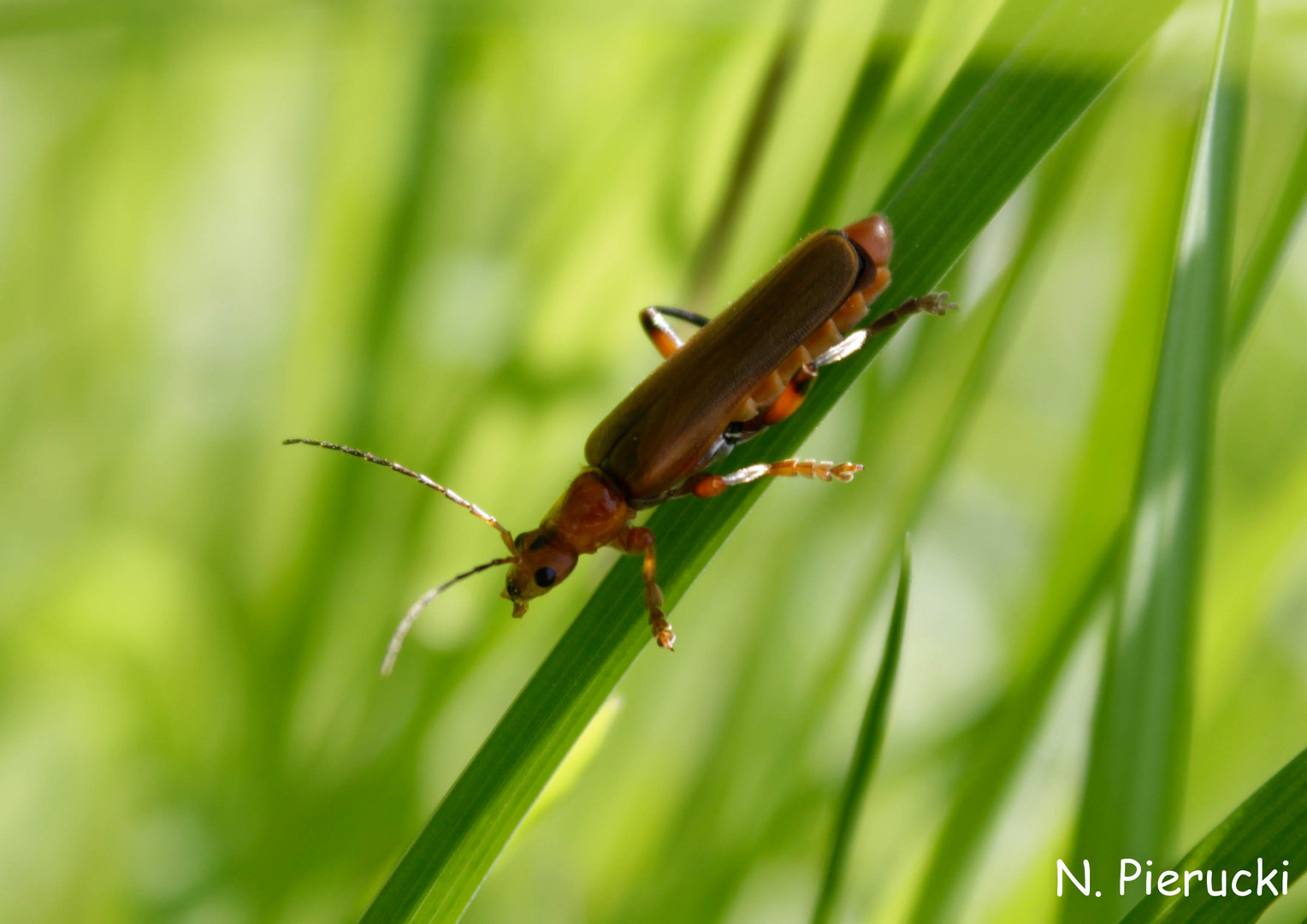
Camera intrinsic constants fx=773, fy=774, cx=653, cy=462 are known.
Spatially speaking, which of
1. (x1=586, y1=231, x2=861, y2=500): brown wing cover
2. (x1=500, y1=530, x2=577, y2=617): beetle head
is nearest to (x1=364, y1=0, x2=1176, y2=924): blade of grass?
(x1=586, y1=231, x2=861, y2=500): brown wing cover

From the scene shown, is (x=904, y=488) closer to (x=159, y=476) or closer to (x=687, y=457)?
(x=687, y=457)

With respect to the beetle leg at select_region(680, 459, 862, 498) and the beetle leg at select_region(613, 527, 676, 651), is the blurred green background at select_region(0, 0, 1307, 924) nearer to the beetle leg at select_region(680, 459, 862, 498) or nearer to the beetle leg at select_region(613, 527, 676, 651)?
the beetle leg at select_region(680, 459, 862, 498)

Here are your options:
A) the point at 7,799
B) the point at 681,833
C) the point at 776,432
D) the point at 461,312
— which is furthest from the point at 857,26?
the point at 7,799

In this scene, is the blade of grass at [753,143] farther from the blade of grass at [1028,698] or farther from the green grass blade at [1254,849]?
the green grass blade at [1254,849]

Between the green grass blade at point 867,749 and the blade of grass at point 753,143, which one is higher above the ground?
the blade of grass at point 753,143

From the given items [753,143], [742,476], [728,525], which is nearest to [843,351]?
[742,476]

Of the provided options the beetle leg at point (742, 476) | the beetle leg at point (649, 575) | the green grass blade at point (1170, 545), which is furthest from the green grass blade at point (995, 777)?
the beetle leg at point (649, 575)

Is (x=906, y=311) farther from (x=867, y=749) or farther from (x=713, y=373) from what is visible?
(x=867, y=749)
